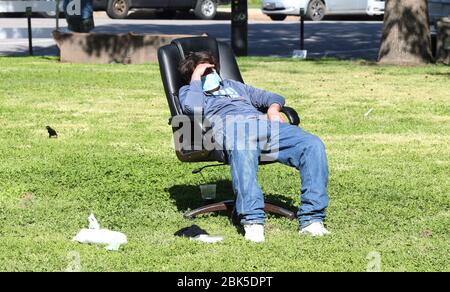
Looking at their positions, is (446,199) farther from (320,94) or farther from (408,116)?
(320,94)

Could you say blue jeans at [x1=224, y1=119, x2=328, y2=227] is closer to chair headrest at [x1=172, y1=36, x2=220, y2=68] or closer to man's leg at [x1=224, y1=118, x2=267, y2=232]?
man's leg at [x1=224, y1=118, x2=267, y2=232]

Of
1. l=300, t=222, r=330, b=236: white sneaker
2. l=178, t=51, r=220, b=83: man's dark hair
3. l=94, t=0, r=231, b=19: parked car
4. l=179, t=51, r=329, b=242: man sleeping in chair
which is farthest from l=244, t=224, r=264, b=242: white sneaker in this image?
l=94, t=0, r=231, b=19: parked car

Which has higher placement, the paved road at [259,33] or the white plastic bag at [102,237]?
the white plastic bag at [102,237]

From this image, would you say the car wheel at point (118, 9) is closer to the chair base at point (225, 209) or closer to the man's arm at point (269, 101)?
the man's arm at point (269, 101)

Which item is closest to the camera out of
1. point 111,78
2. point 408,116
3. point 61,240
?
point 61,240

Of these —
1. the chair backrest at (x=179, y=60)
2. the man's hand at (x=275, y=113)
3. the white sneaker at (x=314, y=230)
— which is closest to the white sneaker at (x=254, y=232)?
the white sneaker at (x=314, y=230)

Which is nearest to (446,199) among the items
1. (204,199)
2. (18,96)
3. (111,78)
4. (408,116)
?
(204,199)

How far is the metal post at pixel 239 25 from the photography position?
1967cm

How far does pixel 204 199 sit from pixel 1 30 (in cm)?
1727

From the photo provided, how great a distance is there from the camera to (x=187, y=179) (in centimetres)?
958

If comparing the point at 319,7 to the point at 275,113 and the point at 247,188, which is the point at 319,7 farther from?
the point at 247,188

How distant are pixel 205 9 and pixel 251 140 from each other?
2451 centimetres

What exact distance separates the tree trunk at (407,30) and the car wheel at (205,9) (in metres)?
14.0
